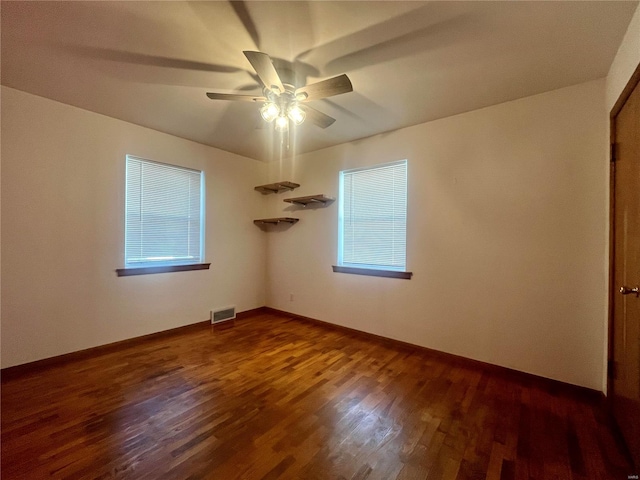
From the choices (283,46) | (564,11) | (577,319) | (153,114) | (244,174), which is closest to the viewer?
(564,11)

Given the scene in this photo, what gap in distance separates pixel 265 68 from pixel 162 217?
8.41 feet

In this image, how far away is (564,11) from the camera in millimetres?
1493

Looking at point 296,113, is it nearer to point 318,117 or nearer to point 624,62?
point 318,117

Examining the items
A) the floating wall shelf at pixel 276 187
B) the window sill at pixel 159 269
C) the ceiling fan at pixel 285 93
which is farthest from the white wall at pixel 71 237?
the ceiling fan at pixel 285 93

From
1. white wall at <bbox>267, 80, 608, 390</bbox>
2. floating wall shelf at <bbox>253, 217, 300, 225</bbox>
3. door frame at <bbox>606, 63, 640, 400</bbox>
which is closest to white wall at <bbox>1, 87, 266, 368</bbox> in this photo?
floating wall shelf at <bbox>253, 217, 300, 225</bbox>

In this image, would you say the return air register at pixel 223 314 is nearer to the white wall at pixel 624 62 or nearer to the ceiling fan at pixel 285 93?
the ceiling fan at pixel 285 93

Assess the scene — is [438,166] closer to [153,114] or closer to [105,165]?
[153,114]

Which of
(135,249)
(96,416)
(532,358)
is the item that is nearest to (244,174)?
(135,249)

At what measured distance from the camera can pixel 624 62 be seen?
166cm

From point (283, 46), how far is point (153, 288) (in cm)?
303

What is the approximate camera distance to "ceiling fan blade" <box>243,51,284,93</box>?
152 centimetres

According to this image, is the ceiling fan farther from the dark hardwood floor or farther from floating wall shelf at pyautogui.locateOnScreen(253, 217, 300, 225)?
the dark hardwood floor

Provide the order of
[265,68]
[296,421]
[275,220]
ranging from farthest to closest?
[275,220], [296,421], [265,68]

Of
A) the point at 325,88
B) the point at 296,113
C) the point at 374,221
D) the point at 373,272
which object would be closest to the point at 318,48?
the point at 325,88
